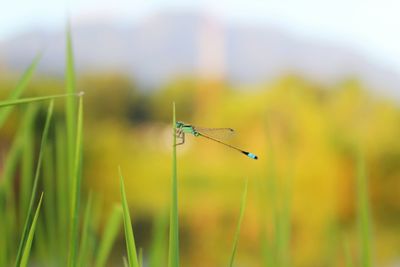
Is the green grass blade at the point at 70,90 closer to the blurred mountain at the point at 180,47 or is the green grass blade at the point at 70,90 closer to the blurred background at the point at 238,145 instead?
the blurred background at the point at 238,145

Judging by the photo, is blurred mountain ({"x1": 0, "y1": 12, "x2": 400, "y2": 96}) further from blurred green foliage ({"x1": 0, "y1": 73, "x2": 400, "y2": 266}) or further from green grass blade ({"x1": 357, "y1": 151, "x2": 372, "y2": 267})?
green grass blade ({"x1": 357, "y1": 151, "x2": 372, "y2": 267})

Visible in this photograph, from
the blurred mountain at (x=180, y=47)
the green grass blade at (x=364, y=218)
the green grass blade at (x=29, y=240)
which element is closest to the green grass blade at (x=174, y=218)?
the green grass blade at (x=29, y=240)

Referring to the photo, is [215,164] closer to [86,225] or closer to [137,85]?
[137,85]

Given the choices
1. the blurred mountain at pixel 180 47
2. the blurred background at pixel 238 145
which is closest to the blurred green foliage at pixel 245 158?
the blurred background at pixel 238 145

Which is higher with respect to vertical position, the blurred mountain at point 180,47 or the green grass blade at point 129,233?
the blurred mountain at point 180,47

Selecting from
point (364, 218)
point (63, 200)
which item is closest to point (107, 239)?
point (63, 200)

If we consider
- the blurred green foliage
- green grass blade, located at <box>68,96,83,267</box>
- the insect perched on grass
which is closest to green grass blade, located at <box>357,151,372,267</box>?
the insect perched on grass

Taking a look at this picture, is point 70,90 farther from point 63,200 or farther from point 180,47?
point 180,47

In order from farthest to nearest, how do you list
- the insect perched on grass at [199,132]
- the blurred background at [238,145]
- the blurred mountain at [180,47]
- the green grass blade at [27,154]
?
1. the blurred mountain at [180,47]
2. the blurred background at [238,145]
3. the insect perched on grass at [199,132]
4. the green grass blade at [27,154]

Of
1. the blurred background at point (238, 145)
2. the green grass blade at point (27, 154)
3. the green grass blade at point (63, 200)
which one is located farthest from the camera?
the blurred background at point (238, 145)

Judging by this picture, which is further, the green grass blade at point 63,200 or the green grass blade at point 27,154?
the green grass blade at point 27,154

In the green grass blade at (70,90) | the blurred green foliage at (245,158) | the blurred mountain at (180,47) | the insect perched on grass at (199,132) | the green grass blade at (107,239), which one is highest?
the blurred mountain at (180,47)
